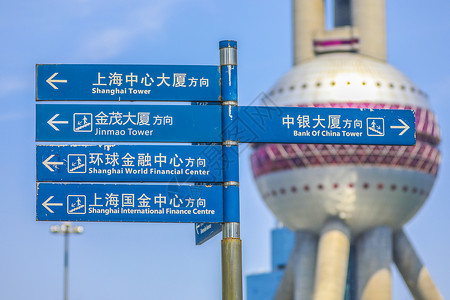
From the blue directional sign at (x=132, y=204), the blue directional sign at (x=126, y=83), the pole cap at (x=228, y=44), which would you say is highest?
the pole cap at (x=228, y=44)

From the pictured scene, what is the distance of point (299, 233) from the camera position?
2613 inches

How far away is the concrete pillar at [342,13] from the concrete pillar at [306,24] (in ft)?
8.45

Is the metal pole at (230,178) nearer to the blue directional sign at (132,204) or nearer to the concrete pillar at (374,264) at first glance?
the blue directional sign at (132,204)

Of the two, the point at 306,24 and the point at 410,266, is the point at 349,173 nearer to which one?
the point at 410,266

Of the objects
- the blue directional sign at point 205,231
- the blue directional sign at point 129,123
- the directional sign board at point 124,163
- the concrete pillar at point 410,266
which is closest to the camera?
the directional sign board at point 124,163

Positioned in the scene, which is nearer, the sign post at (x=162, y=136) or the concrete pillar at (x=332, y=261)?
the sign post at (x=162, y=136)

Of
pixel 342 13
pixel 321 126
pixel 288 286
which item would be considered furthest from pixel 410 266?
pixel 321 126

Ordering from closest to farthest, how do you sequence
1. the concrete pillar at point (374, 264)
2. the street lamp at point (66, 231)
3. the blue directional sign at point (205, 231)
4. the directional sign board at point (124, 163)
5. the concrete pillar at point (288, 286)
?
the directional sign board at point (124, 163)
the blue directional sign at point (205, 231)
the street lamp at point (66, 231)
the concrete pillar at point (374, 264)
the concrete pillar at point (288, 286)

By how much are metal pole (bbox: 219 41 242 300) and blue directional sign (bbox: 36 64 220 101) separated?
23 cm

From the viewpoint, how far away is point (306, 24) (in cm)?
6531

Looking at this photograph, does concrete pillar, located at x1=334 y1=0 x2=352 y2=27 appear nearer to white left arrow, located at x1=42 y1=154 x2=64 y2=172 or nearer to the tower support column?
the tower support column

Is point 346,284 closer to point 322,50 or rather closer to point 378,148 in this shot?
point 378,148

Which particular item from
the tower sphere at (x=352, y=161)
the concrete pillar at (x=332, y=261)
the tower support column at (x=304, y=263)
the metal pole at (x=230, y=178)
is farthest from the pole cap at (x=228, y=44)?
the tower support column at (x=304, y=263)

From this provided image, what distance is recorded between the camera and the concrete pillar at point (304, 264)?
215 feet
